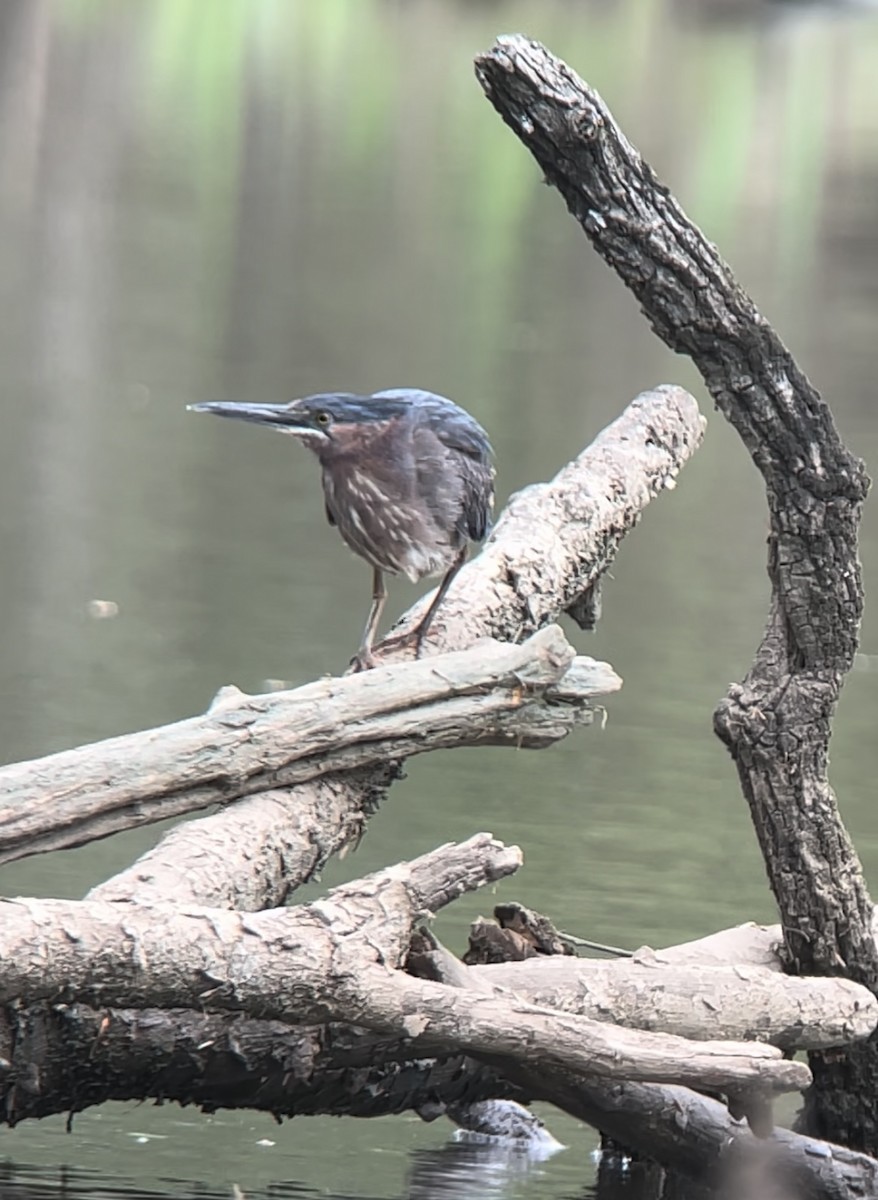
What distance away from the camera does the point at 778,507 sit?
13.0ft

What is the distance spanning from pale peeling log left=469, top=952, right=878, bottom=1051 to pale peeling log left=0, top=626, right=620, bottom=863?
0.38m

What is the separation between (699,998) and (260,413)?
1068mm

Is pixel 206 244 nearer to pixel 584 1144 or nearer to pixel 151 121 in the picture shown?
pixel 151 121

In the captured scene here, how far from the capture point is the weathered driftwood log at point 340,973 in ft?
11.1

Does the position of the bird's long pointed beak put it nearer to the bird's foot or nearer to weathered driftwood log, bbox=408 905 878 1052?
the bird's foot

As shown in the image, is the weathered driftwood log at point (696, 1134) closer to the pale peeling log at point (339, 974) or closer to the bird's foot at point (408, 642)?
the pale peeling log at point (339, 974)

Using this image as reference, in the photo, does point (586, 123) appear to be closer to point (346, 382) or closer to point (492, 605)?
point (492, 605)

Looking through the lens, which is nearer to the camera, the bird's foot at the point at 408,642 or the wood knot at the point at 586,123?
the wood knot at the point at 586,123

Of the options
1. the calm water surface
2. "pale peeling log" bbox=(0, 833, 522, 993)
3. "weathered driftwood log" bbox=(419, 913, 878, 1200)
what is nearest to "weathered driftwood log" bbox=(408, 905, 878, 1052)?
"weathered driftwood log" bbox=(419, 913, 878, 1200)

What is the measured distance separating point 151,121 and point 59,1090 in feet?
64.1

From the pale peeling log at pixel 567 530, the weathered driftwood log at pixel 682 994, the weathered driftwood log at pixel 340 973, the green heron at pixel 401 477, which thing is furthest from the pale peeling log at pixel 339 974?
the pale peeling log at pixel 567 530

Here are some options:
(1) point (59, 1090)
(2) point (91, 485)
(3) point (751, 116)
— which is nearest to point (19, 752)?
(1) point (59, 1090)

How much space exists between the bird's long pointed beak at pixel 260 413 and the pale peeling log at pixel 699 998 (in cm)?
88

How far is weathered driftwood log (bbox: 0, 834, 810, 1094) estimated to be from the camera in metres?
3.37
